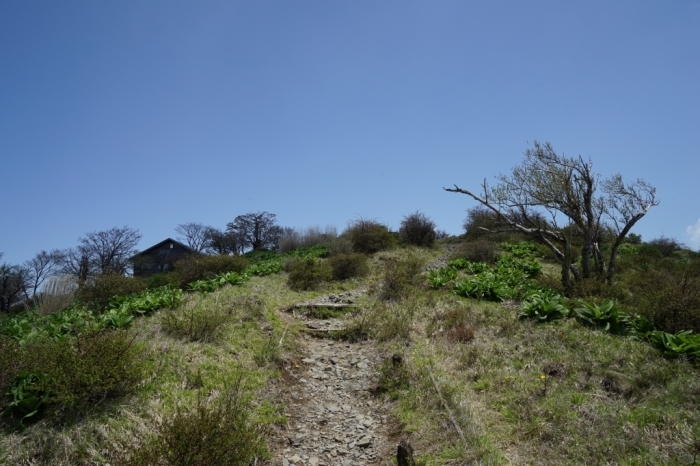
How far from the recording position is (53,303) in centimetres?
1127

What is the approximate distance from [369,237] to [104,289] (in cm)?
1204

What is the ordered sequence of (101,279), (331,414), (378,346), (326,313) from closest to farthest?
(331,414), (378,346), (326,313), (101,279)

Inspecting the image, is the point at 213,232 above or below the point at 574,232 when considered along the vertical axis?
above

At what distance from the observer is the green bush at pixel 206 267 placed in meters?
14.6

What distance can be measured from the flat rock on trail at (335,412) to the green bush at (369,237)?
1240cm

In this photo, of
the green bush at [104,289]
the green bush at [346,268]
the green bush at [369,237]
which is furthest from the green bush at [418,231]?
the green bush at [104,289]

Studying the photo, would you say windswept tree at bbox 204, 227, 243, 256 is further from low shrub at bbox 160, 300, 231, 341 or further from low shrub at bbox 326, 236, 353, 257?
low shrub at bbox 160, 300, 231, 341

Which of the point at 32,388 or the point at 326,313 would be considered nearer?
the point at 32,388

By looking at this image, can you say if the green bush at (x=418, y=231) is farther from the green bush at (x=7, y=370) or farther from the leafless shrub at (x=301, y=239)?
the green bush at (x=7, y=370)

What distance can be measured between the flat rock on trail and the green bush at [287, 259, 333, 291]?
5.13 m

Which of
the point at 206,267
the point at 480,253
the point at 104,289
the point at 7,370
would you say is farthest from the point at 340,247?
the point at 7,370

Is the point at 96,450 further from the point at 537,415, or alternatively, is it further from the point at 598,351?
the point at 598,351

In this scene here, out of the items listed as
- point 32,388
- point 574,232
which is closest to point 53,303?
point 32,388

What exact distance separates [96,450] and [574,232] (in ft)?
62.7
